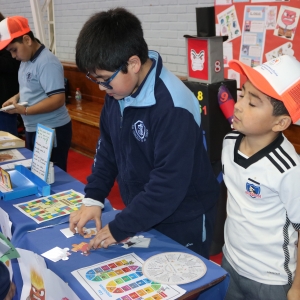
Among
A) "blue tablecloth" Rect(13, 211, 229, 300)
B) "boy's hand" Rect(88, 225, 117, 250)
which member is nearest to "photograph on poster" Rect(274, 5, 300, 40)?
"blue tablecloth" Rect(13, 211, 229, 300)

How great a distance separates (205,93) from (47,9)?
4538 mm

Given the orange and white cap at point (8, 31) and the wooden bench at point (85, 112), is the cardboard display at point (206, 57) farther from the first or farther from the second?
the wooden bench at point (85, 112)

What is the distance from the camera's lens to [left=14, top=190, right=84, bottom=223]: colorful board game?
168cm

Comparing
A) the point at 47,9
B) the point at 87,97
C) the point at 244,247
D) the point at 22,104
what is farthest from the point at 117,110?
the point at 47,9

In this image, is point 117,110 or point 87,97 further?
point 87,97

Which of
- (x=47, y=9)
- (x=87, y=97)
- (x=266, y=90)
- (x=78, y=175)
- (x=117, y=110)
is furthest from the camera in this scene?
(x=47, y=9)

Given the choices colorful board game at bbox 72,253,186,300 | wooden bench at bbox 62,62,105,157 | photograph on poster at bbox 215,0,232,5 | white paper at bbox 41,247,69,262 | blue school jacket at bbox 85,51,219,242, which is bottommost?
wooden bench at bbox 62,62,105,157

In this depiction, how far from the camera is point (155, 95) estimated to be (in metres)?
1.30

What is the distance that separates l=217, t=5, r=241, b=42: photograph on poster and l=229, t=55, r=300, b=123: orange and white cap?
219 centimetres

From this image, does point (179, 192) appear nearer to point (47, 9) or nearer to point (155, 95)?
point (155, 95)

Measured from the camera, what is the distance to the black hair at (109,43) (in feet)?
4.02

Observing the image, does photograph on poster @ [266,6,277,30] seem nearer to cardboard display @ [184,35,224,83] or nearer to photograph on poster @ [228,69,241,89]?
photograph on poster @ [228,69,241,89]

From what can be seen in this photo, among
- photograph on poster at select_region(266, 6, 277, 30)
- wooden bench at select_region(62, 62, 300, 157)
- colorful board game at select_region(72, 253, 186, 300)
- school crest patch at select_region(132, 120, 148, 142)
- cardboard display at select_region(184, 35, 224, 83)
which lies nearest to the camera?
colorful board game at select_region(72, 253, 186, 300)

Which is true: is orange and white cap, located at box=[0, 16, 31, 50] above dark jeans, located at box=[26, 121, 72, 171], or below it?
above
